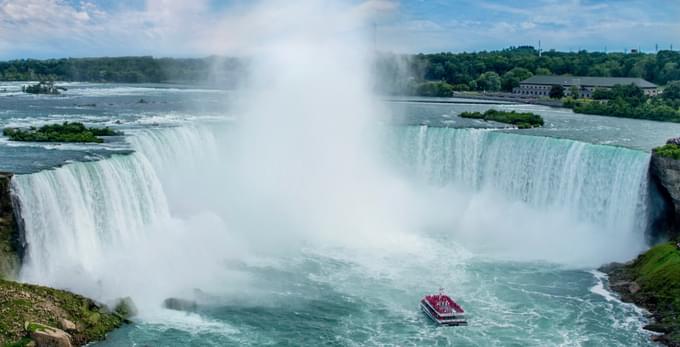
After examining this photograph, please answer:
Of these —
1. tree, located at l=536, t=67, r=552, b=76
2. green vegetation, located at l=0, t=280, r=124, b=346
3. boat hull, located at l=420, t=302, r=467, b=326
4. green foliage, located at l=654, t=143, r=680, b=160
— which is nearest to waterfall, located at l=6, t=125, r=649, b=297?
green foliage, located at l=654, t=143, r=680, b=160

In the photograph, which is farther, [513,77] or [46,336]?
[513,77]

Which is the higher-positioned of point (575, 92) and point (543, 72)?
point (543, 72)

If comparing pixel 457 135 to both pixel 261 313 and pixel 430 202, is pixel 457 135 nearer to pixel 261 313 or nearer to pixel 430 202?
pixel 430 202

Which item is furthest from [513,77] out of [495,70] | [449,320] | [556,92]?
[449,320]

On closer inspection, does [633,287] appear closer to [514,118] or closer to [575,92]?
[514,118]

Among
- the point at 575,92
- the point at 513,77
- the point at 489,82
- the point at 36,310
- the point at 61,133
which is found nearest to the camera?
the point at 36,310

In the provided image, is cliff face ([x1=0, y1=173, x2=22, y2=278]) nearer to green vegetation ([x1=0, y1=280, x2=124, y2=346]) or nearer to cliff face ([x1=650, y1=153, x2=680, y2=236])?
green vegetation ([x1=0, y1=280, x2=124, y2=346])
